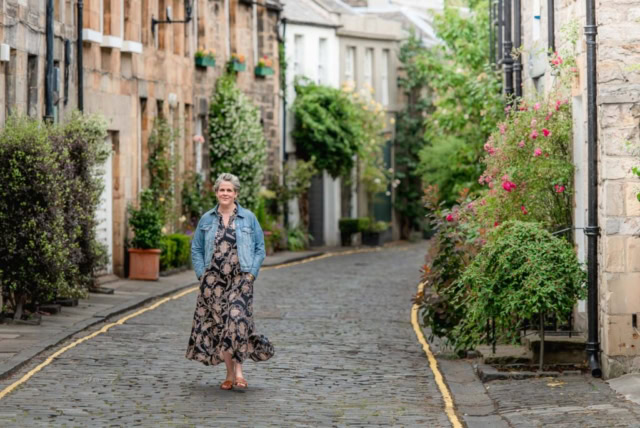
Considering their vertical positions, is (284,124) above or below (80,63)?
above

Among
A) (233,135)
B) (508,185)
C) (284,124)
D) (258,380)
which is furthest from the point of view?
(284,124)

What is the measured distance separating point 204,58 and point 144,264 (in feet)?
25.1

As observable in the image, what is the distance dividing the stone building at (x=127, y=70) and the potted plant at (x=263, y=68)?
0.53ft

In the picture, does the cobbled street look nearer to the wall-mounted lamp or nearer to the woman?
the woman

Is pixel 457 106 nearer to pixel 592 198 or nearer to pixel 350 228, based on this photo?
pixel 350 228

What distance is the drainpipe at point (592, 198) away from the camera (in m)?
12.4

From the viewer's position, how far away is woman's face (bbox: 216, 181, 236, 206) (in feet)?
39.3

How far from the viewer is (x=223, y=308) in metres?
12.0

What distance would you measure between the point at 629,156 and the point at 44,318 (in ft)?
27.0

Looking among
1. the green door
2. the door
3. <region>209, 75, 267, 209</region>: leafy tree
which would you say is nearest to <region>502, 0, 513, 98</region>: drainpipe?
the door

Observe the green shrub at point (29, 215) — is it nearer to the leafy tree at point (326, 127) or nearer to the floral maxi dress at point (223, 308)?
the floral maxi dress at point (223, 308)

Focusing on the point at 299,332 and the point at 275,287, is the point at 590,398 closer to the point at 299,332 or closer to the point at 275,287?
the point at 299,332

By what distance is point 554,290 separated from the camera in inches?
481

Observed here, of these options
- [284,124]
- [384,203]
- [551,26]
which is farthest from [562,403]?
[384,203]
